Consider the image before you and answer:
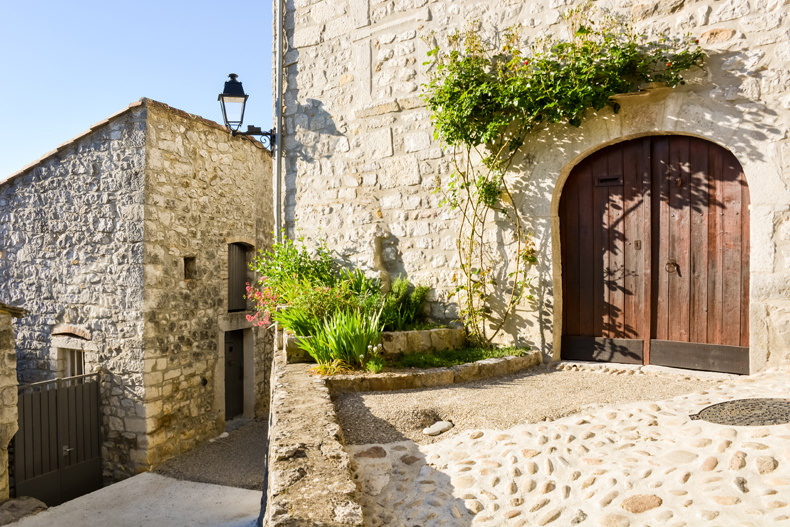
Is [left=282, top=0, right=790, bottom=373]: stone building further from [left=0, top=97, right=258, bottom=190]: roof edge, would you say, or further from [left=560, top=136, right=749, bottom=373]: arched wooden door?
[left=0, top=97, right=258, bottom=190]: roof edge

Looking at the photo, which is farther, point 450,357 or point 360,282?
point 360,282

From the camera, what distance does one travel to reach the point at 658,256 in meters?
4.82

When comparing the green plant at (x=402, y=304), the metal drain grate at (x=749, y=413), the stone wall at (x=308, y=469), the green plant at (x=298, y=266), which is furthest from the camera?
the green plant at (x=298, y=266)

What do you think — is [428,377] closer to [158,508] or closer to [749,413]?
[749,413]

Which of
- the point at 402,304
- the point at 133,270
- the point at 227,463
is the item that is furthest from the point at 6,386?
the point at 402,304

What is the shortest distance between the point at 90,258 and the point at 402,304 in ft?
19.1

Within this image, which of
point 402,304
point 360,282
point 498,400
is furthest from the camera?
point 360,282

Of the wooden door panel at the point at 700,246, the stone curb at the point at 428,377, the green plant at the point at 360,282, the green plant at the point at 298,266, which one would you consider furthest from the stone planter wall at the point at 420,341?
the wooden door panel at the point at 700,246

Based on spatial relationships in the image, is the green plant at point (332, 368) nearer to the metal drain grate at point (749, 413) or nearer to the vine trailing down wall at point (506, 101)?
the vine trailing down wall at point (506, 101)

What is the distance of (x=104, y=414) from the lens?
8.71 meters

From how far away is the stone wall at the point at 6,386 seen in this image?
6723mm

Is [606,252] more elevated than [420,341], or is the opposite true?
[606,252]

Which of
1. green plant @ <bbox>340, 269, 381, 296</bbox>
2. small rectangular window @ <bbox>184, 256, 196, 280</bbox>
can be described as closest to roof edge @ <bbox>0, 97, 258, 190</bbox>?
small rectangular window @ <bbox>184, 256, 196, 280</bbox>

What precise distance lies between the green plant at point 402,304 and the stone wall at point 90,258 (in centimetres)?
467
